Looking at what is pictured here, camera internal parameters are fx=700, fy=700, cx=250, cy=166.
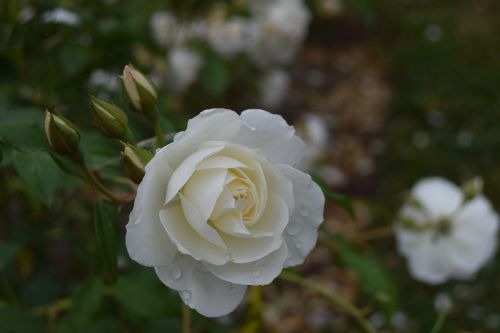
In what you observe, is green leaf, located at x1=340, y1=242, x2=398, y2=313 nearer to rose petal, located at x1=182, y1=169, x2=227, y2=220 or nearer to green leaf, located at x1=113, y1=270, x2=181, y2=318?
green leaf, located at x1=113, y1=270, x2=181, y2=318

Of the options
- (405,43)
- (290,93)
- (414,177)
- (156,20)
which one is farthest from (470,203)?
(405,43)

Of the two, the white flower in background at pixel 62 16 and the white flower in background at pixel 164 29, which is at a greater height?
the white flower in background at pixel 62 16

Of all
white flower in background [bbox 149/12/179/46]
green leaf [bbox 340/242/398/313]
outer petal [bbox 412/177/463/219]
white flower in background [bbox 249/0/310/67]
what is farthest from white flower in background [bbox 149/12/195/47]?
green leaf [bbox 340/242/398/313]

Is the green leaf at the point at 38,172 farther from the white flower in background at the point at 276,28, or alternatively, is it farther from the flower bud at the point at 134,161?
the white flower in background at the point at 276,28

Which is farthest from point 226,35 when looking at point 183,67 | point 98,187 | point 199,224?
point 199,224

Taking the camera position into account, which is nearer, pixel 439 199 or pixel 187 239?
pixel 187 239

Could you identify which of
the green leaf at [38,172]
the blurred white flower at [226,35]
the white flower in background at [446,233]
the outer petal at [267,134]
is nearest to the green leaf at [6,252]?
the green leaf at [38,172]

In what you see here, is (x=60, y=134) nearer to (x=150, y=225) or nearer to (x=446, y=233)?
(x=150, y=225)
